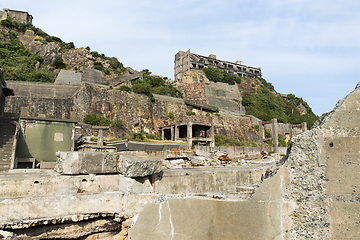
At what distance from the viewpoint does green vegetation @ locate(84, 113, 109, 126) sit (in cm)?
2575

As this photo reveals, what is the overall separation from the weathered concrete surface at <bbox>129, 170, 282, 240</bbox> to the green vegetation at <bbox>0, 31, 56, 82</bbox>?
3394 cm

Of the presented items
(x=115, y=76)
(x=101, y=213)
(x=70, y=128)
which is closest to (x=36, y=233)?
(x=101, y=213)

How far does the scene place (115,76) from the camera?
151 ft

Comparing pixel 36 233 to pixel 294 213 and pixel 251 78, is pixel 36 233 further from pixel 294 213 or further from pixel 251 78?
pixel 251 78

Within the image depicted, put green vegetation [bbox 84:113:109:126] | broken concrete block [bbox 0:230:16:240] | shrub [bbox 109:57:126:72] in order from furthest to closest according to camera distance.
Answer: shrub [bbox 109:57:126:72], green vegetation [bbox 84:113:109:126], broken concrete block [bbox 0:230:16:240]

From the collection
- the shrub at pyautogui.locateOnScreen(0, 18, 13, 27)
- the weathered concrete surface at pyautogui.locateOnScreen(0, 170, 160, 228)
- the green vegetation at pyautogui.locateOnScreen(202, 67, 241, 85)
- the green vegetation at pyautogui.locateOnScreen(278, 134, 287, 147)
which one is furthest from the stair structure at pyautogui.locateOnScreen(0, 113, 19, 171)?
the shrub at pyautogui.locateOnScreen(0, 18, 13, 27)

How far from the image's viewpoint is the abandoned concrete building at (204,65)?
60.1 m

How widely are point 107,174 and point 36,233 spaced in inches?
64.9

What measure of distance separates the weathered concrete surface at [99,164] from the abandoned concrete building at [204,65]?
2112 inches

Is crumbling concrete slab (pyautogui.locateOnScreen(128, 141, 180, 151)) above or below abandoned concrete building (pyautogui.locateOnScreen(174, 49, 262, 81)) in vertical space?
below

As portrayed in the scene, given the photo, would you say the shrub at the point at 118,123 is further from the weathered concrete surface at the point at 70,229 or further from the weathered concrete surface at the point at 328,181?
the weathered concrete surface at the point at 328,181

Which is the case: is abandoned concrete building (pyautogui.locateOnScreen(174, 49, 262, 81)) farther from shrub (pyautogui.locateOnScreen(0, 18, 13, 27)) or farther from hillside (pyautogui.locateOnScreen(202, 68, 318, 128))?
shrub (pyautogui.locateOnScreen(0, 18, 13, 27))

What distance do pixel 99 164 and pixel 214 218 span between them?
104 inches

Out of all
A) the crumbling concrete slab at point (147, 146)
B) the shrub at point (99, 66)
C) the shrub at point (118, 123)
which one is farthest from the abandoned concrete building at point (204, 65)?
the crumbling concrete slab at point (147, 146)
